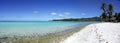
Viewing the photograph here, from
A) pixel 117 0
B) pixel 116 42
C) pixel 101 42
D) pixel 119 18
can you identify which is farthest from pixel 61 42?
pixel 119 18

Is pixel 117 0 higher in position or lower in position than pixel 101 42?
higher

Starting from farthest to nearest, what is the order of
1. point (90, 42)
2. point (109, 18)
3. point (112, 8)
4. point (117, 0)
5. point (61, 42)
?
point (109, 18)
point (112, 8)
point (61, 42)
point (90, 42)
point (117, 0)

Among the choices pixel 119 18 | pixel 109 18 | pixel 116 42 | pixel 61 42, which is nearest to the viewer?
pixel 116 42

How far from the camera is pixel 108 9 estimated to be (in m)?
71.1

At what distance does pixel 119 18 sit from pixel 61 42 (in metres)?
56.7

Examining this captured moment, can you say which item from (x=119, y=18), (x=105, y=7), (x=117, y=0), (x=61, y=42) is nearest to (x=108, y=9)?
(x=105, y=7)

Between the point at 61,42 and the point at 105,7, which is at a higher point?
the point at 105,7

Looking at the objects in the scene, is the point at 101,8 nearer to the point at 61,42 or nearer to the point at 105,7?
the point at 105,7

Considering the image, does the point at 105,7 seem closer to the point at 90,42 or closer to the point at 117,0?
the point at 90,42

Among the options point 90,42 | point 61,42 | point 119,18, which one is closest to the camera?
point 90,42

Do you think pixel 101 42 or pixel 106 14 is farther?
pixel 106 14

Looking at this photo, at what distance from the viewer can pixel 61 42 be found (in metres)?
11.0

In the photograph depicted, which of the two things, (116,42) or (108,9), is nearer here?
(116,42)

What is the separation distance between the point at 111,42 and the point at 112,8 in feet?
208
